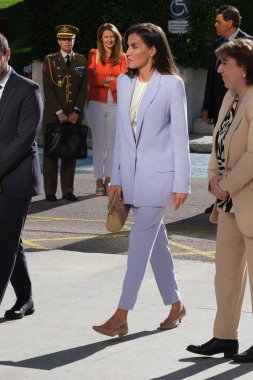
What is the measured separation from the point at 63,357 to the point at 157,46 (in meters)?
1.94

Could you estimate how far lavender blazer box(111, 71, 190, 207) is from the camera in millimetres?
7371

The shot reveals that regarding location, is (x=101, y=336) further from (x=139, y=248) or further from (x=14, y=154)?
(x=14, y=154)

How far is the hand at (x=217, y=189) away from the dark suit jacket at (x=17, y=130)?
112 centimetres

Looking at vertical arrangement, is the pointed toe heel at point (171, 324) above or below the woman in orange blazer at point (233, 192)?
below

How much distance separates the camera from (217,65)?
1292 cm

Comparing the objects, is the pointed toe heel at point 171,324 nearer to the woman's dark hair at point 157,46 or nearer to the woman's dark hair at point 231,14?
the woman's dark hair at point 157,46

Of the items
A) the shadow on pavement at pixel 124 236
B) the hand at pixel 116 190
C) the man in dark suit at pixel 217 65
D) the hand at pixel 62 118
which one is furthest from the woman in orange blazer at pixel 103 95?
the hand at pixel 116 190

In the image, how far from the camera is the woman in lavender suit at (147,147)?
291 inches

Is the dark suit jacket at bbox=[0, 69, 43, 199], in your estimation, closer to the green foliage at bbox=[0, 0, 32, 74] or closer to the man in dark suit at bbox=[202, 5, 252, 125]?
the man in dark suit at bbox=[202, 5, 252, 125]

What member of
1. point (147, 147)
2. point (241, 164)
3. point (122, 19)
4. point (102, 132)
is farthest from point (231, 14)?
point (122, 19)

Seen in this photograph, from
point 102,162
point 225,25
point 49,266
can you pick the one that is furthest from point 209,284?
point 102,162

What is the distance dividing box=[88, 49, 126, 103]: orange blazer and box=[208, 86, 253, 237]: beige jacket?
7.65 metres

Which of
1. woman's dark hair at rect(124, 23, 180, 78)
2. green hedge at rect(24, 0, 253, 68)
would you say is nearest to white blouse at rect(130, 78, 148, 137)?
woman's dark hair at rect(124, 23, 180, 78)

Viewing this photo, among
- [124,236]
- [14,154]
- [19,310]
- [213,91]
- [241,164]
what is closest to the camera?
[241,164]
